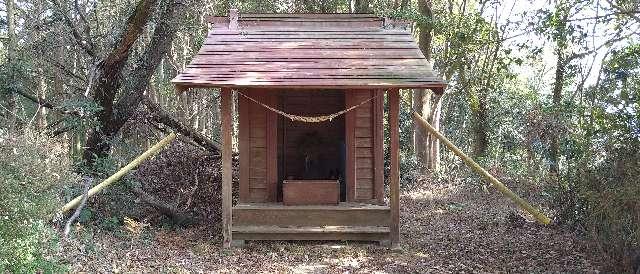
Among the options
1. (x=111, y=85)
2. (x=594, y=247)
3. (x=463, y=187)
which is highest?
(x=111, y=85)

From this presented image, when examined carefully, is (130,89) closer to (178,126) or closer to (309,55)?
(178,126)

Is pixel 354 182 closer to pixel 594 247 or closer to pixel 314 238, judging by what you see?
pixel 314 238

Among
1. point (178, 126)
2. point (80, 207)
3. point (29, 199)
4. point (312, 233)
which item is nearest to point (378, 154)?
point (312, 233)

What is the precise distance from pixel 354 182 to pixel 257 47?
2.50 meters

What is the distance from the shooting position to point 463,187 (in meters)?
14.3

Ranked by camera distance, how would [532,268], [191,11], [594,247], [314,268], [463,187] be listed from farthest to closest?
[463,187]
[191,11]
[314,268]
[532,268]
[594,247]

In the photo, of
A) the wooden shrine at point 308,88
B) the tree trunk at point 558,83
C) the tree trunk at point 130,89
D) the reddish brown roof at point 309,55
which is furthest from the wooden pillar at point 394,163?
the tree trunk at point 130,89

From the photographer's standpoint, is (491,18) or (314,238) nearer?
(314,238)

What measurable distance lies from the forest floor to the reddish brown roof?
7.35 feet

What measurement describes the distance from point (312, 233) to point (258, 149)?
158 cm

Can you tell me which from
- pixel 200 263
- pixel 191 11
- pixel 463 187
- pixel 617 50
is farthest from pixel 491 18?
pixel 200 263

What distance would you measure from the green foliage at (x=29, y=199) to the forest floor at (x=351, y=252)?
0.57m

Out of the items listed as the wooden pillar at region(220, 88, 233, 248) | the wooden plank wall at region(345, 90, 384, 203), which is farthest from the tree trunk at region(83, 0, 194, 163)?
the wooden plank wall at region(345, 90, 384, 203)

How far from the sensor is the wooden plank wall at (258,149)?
8.91 meters
